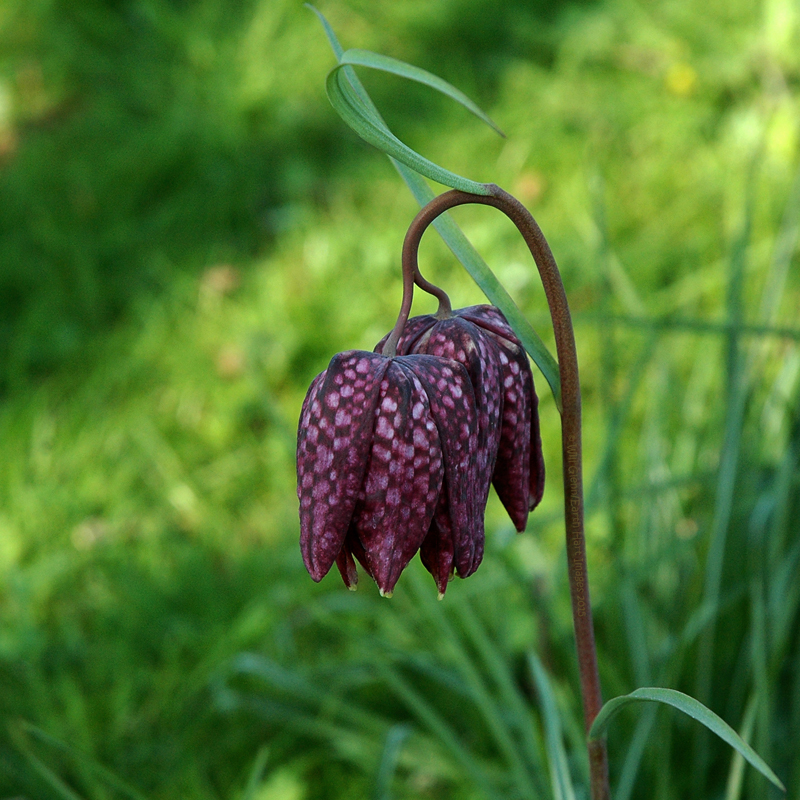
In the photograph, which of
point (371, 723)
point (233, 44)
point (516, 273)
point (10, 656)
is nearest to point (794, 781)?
point (371, 723)

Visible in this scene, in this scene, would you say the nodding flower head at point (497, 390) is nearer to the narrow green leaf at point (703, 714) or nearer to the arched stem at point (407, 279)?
the arched stem at point (407, 279)

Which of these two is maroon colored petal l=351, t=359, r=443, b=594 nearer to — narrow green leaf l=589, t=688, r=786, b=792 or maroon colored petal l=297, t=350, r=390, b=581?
maroon colored petal l=297, t=350, r=390, b=581

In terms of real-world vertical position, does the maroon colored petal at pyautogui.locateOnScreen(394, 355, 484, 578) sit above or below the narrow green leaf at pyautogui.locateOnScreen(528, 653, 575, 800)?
above

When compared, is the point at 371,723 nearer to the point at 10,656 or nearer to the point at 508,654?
the point at 508,654

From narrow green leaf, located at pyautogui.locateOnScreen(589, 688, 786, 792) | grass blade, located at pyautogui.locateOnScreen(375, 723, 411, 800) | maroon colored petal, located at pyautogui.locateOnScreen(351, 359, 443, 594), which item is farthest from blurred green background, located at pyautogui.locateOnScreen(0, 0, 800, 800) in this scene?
maroon colored petal, located at pyautogui.locateOnScreen(351, 359, 443, 594)

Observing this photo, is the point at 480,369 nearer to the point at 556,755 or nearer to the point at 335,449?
the point at 335,449

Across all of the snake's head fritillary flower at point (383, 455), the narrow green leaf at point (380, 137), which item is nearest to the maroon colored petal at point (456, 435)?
the snake's head fritillary flower at point (383, 455)
